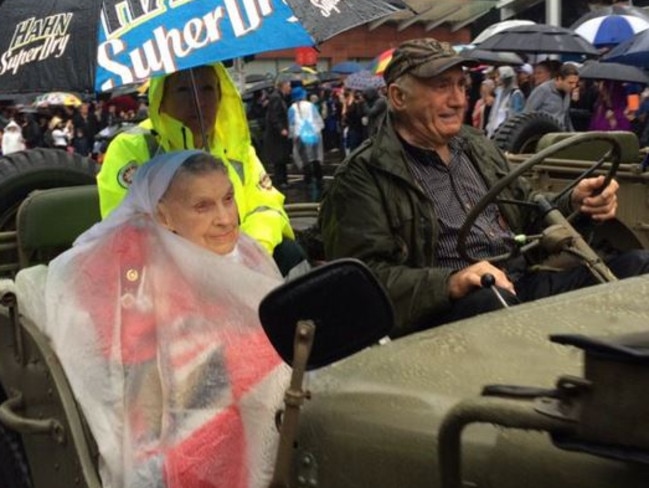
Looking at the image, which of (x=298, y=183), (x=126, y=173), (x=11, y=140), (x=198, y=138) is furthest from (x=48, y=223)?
(x=11, y=140)

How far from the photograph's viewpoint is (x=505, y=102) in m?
12.7

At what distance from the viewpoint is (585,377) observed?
146cm

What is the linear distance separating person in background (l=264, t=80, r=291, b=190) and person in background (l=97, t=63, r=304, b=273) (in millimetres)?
13642

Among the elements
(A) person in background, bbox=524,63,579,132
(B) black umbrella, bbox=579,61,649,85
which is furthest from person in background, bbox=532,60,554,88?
(B) black umbrella, bbox=579,61,649,85

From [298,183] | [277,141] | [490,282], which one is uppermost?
[490,282]

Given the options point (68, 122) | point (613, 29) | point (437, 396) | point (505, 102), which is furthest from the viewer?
point (68, 122)

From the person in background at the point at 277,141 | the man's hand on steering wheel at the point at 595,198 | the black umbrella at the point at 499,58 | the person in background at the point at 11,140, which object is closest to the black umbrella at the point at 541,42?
the black umbrella at the point at 499,58

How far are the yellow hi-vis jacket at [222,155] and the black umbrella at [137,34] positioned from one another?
46 cm

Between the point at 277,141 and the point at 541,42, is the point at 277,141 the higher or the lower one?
the lower one

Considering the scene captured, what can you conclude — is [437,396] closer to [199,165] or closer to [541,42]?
[199,165]

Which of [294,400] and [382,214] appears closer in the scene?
[294,400]

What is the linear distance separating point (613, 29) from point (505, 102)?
3167mm

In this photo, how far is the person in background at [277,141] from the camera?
17.8m

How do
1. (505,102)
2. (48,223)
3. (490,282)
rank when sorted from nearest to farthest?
1. (490,282)
2. (48,223)
3. (505,102)
